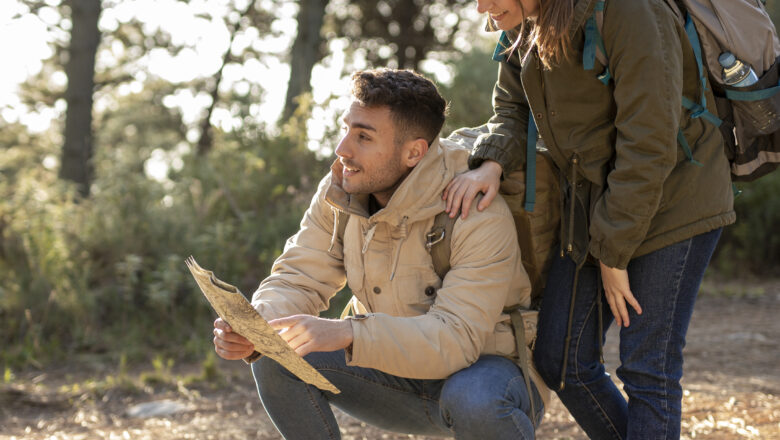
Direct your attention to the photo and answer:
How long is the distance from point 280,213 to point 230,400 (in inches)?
112

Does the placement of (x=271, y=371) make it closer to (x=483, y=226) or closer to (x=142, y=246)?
(x=483, y=226)

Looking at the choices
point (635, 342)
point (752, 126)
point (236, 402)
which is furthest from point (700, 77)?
point (236, 402)

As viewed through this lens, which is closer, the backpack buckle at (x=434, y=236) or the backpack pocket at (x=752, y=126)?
the backpack pocket at (x=752, y=126)

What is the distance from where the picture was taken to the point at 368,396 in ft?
8.88

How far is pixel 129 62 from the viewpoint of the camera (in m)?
15.4

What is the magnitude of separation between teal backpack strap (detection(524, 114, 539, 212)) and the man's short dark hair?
33 centimetres

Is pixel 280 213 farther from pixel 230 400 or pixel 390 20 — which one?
pixel 390 20

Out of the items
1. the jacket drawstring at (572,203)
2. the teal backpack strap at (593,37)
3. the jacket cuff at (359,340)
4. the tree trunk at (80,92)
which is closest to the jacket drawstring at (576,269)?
the jacket drawstring at (572,203)

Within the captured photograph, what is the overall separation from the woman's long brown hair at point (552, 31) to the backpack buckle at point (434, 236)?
62 cm

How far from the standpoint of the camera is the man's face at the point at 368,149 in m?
2.71

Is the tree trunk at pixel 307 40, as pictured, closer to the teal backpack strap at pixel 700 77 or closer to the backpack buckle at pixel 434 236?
the backpack buckle at pixel 434 236

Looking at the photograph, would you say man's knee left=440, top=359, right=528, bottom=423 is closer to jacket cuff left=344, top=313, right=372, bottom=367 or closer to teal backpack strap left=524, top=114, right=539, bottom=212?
jacket cuff left=344, top=313, right=372, bottom=367

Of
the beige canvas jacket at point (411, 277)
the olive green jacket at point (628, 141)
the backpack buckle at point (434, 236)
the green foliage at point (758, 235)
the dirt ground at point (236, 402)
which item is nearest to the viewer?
the olive green jacket at point (628, 141)

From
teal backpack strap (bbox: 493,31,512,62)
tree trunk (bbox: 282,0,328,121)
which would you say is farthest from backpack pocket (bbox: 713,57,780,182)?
tree trunk (bbox: 282,0,328,121)
